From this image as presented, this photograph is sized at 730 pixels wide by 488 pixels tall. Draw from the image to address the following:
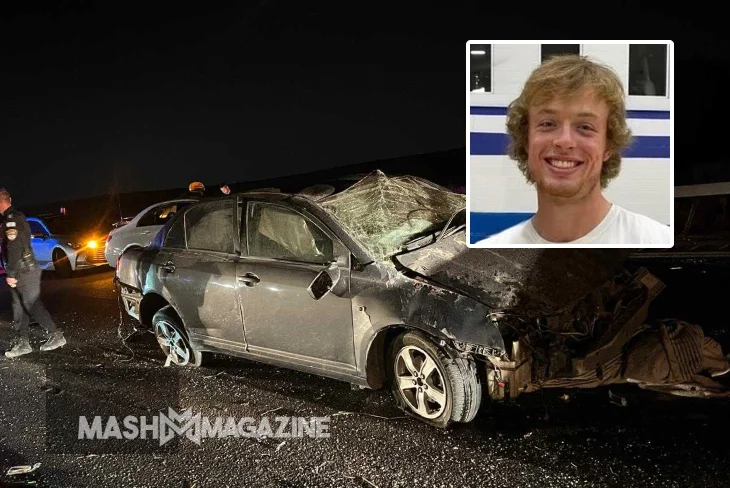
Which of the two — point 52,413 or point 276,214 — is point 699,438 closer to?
point 276,214

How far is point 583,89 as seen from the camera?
408 centimetres

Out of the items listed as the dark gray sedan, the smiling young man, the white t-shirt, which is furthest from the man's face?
the dark gray sedan

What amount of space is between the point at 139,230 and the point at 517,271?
7.17m

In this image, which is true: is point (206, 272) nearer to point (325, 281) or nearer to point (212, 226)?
point (212, 226)

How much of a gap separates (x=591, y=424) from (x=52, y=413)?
3.75 m

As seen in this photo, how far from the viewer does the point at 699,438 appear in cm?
334

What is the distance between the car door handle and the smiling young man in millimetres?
1669

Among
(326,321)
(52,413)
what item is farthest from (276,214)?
(52,413)

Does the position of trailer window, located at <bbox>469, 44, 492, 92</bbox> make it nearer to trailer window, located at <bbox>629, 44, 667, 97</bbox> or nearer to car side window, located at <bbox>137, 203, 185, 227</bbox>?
trailer window, located at <bbox>629, 44, 667, 97</bbox>

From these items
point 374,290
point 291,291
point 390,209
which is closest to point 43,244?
point 291,291

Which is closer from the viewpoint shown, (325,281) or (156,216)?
(325,281)

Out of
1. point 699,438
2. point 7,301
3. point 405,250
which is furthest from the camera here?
point 7,301

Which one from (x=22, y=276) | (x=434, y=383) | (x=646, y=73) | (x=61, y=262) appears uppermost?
(x=646, y=73)

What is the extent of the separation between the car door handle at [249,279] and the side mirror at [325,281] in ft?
1.77
